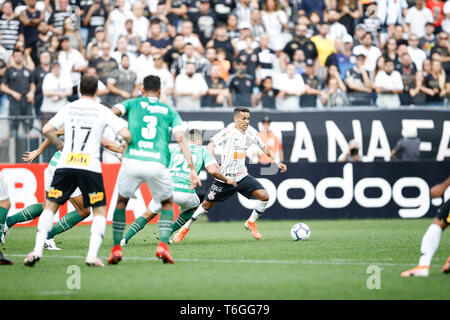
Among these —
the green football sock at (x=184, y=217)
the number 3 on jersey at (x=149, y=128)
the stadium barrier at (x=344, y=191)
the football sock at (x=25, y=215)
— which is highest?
the number 3 on jersey at (x=149, y=128)

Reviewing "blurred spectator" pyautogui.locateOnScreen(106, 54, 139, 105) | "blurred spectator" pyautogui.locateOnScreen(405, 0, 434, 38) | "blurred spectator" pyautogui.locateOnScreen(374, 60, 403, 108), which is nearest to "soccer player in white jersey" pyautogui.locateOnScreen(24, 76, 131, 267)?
"blurred spectator" pyautogui.locateOnScreen(106, 54, 139, 105)

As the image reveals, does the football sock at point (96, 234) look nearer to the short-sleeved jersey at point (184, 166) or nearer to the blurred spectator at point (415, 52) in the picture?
the short-sleeved jersey at point (184, 166)

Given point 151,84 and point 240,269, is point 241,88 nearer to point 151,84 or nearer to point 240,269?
point 151,84

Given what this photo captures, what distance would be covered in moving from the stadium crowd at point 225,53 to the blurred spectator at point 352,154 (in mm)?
1113

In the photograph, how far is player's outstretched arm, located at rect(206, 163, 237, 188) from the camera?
12984 mm

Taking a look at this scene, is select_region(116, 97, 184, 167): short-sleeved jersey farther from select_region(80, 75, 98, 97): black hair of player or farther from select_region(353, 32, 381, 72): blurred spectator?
select_region(353, 32, 381, 72): blurred spectator

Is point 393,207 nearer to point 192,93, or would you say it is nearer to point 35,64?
point 192,93

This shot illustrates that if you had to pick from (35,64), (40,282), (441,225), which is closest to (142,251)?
(40,282)

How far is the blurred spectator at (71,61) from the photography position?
19578 mm

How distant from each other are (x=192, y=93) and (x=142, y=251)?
26.0 feet

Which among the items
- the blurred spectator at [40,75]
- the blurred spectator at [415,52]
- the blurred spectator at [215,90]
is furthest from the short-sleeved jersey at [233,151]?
the blurred spectator at [415,52]

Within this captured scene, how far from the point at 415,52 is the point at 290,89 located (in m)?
4.75

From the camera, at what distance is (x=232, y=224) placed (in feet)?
60.3

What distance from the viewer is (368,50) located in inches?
865
